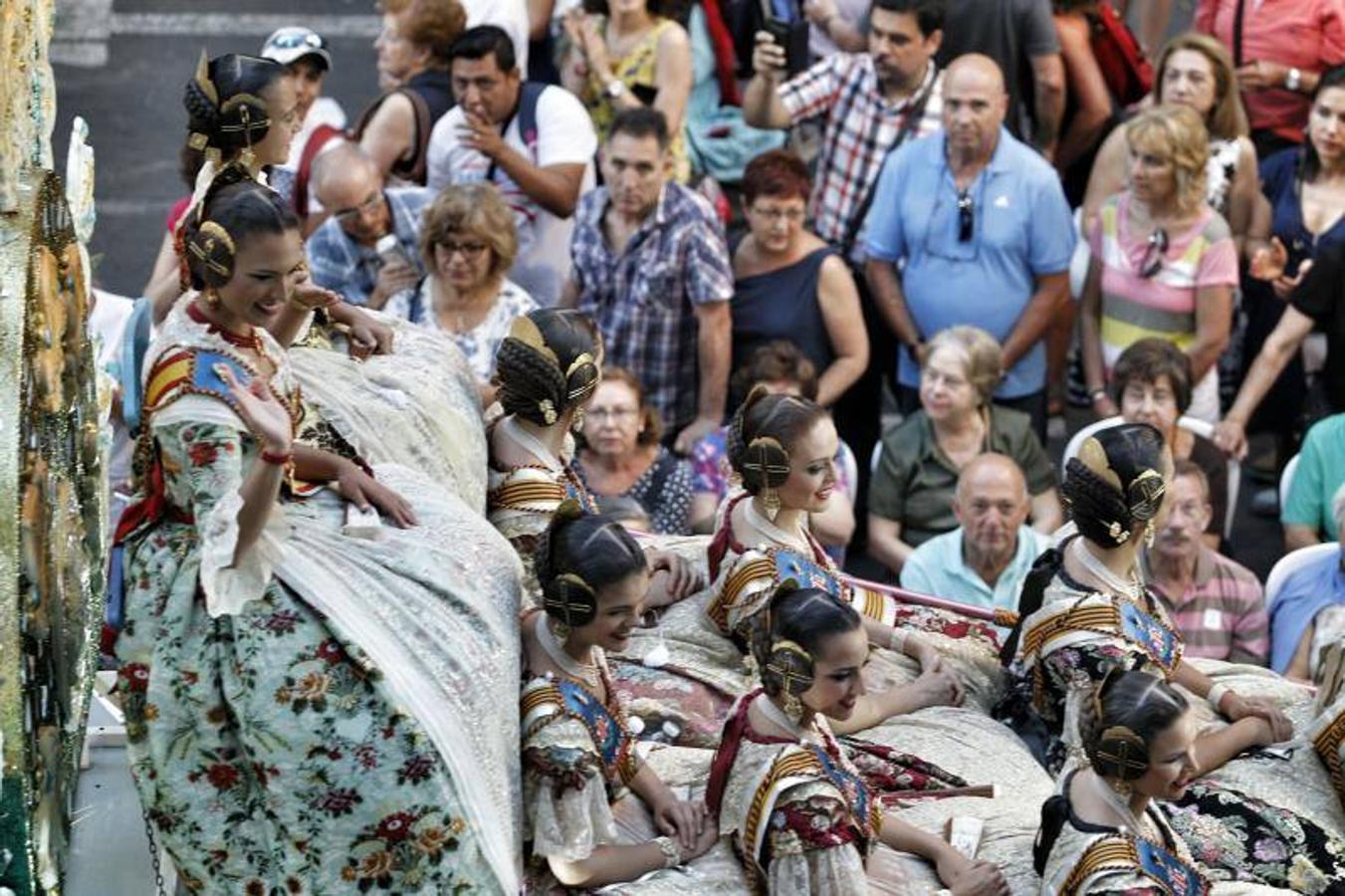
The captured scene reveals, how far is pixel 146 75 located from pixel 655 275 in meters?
5.22

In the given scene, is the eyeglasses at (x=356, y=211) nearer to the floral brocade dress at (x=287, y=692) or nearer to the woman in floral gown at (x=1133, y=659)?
the woman in floral gown at (x=1133, y=659)

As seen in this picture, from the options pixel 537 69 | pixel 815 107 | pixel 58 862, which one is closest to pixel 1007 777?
pixel 58 862

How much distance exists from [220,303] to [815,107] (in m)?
5.37

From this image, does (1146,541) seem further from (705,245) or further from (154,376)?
(705,245)

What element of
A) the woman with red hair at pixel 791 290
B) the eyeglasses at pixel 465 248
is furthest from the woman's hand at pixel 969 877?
the woman with red hair at pixel 791 290

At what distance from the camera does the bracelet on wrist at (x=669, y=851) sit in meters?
6.01

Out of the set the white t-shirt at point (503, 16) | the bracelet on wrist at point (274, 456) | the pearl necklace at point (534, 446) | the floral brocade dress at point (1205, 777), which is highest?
the bracelet on wrist at point (274, 456)

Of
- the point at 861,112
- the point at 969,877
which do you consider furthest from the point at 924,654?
the point at 861,112

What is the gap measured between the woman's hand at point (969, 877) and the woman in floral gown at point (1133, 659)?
47 centimetres

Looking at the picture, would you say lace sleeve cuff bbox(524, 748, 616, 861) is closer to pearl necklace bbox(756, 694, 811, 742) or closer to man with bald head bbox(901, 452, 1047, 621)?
pearl necklace bbox(756, 694, 811, 742)

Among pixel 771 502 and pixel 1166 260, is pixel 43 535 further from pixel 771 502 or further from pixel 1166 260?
pixel 1166 260

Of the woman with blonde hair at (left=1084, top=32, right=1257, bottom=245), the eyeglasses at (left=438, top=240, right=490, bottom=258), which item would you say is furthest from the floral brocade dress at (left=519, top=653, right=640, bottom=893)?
the woman with blonde hair at (left=1084, top=32, right=1257, bottom=245)

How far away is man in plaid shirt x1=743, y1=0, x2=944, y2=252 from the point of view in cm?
1050

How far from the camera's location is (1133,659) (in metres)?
6.66
